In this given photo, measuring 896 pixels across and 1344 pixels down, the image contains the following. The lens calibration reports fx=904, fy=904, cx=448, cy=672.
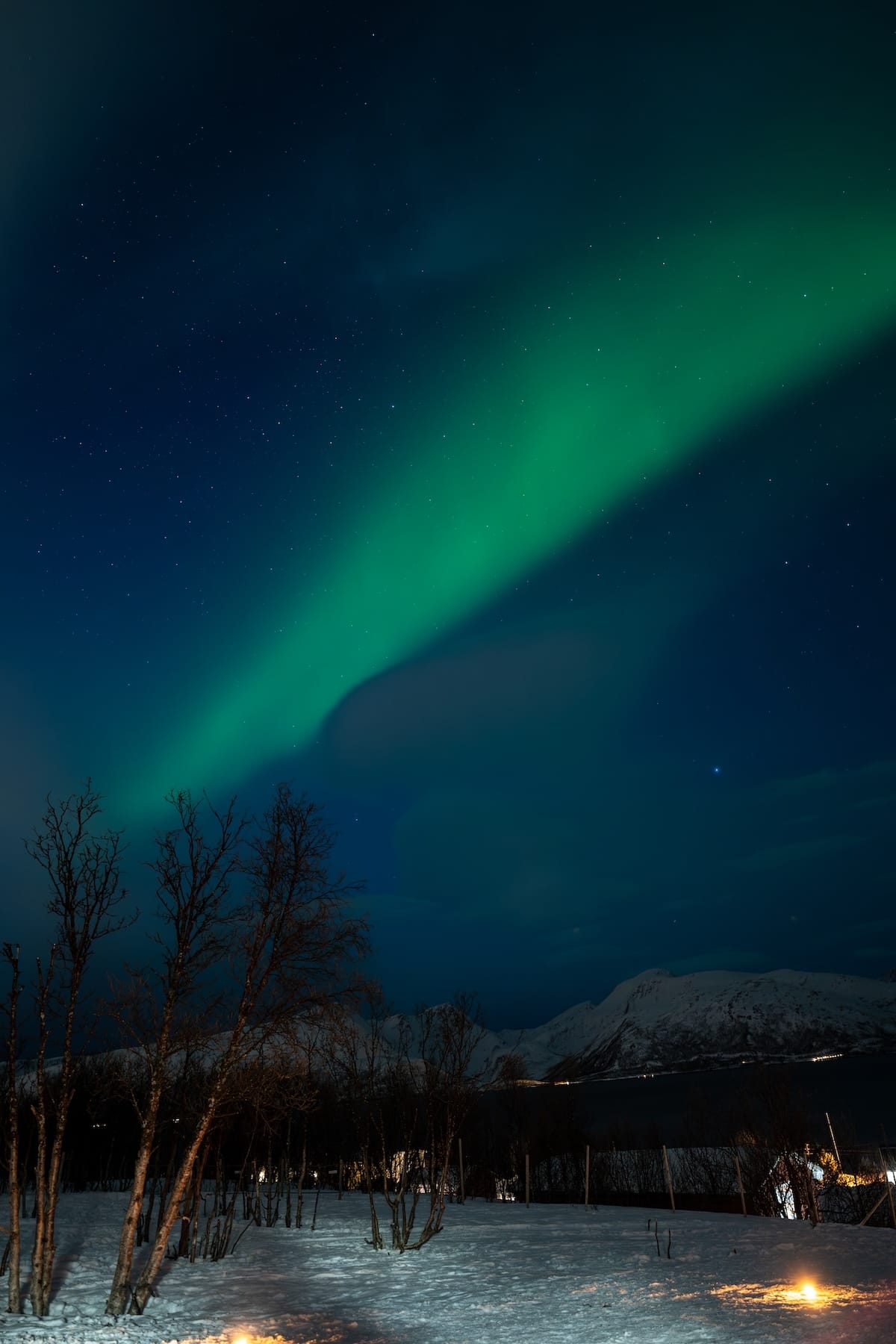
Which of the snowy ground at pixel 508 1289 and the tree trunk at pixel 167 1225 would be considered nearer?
the snowy ground at pixel 508 1289

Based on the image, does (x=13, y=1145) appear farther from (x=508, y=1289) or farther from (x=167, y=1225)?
(x=508, y=1289)

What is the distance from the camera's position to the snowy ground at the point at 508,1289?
13523 millimetres

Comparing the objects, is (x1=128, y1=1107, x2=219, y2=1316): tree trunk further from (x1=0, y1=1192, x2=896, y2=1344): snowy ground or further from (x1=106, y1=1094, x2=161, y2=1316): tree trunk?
(x1=0, y1=1192, x2=896, y2=1344): snowy ground

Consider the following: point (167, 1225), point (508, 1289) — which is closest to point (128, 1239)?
point (167, 1225)

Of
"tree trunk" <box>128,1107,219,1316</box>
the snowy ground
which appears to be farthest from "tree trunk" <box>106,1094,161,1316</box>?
the snowy ground

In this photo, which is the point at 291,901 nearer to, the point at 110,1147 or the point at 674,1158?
the point at 110,1147

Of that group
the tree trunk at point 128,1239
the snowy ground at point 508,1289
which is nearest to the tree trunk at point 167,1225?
the tree trunk at point 128,1239

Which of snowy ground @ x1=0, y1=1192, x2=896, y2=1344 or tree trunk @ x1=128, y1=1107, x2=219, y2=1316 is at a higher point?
tree trunk @ x1=128, y1=1107, x2=219, y2=1316

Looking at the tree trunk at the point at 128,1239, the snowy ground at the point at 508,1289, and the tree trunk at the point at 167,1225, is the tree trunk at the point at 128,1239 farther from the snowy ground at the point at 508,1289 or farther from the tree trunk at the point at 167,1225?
the snowy ground at the point at 508,1289

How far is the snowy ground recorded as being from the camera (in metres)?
13.5

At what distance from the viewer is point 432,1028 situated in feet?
95.3

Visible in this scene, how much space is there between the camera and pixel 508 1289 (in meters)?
17.5

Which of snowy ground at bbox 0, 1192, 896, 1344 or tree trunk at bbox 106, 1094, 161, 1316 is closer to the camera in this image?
snowy ground at bbox 0, 1192, 896, 1344

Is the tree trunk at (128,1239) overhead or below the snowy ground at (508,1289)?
overhead
